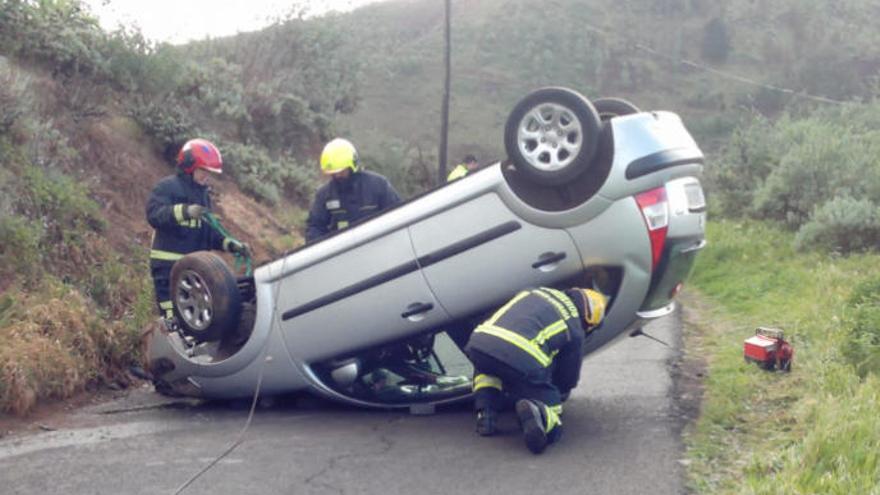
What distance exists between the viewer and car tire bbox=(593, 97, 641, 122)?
656cm

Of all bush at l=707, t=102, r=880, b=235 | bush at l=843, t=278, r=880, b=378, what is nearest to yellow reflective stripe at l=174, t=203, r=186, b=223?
bush at l=843, t=278, r=880, b=378

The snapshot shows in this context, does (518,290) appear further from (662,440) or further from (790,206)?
(790,206)

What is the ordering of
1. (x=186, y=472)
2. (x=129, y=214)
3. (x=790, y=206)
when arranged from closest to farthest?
(x=186, y=472) → (x=129, y=214) → (x=790, y=206)

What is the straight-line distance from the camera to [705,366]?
831 cm

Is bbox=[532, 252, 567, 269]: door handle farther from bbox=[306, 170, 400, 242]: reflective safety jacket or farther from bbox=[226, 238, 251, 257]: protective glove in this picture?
bbox=[226, 238, 251, 257]: protective glove

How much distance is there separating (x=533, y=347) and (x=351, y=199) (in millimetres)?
2737

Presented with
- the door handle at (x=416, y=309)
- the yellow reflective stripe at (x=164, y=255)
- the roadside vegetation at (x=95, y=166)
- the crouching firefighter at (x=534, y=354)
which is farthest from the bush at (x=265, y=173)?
the crouching firefighter at (x=534, y=354)

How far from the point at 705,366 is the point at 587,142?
3078 millimetres

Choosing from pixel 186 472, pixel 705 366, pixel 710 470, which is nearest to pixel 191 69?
pixel 705 366

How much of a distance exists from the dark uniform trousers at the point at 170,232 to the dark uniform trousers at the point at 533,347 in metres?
3.10

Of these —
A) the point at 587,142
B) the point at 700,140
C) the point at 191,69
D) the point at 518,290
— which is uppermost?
the point at 191,69

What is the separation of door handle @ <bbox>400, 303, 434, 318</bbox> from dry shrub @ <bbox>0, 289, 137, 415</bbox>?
271cm

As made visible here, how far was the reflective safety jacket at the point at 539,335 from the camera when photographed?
566 cm

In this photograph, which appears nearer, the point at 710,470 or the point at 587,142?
the point at 710,470
